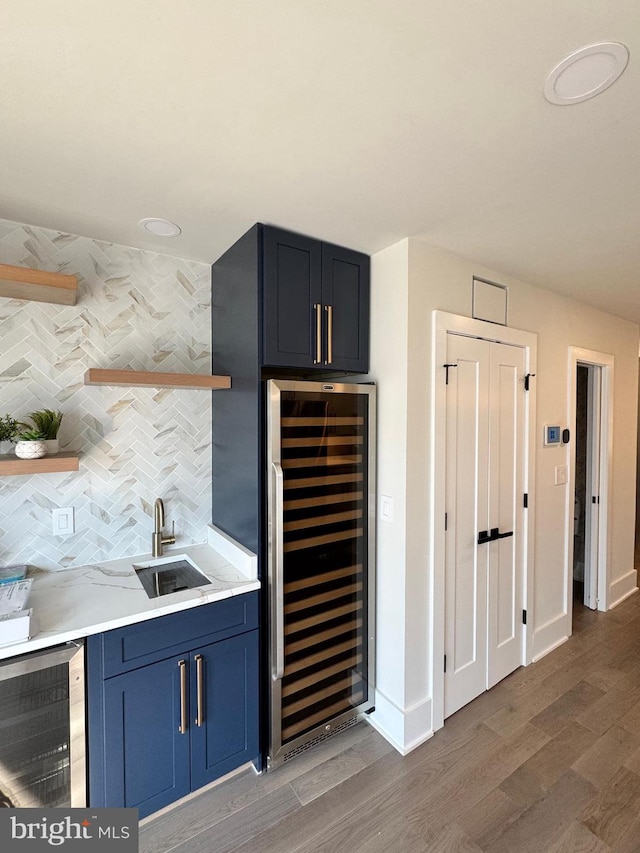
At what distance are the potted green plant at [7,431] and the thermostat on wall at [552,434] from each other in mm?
3145

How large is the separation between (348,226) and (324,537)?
4.98ft

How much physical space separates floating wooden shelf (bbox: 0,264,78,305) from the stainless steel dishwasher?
4.63 ft

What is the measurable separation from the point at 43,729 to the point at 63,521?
881 millimetres

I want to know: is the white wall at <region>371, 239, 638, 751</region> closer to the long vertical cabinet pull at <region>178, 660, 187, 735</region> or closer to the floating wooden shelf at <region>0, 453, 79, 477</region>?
the long vertical cabinet pull at <region>178, 660, 187, 735</region>

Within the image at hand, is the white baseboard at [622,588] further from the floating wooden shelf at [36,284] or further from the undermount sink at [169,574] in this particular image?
the floating wooden shelf at [36,284]

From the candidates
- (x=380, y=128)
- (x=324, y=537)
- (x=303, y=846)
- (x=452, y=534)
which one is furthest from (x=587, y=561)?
(x=380, y=128)

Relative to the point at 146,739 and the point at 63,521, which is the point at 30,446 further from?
the point at 146,739

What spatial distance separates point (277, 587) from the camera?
1.83 meters

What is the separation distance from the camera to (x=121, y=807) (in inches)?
60.5

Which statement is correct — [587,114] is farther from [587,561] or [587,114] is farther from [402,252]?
[587,561]

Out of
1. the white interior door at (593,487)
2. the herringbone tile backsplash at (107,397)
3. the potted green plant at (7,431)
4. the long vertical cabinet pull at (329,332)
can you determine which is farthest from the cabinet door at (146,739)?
the white interior door at (593,487)

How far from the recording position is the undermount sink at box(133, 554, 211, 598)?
199 cm

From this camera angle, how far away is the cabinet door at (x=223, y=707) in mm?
1692

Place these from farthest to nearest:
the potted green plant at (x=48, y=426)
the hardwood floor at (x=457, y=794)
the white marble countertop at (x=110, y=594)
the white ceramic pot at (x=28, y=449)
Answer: the potted green plant at (x=48, y=426)
the white ceramic pot at (x=28, y=449)
the hardwood floor at (x=457, y=794)
the white marble countertop at (x=110, y=594)
